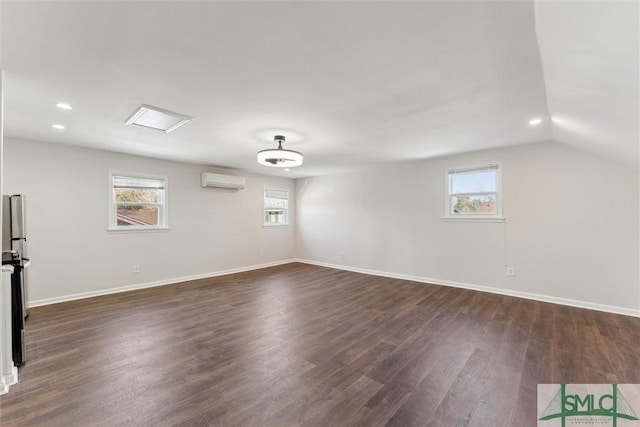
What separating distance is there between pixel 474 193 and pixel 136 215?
20.2 feet

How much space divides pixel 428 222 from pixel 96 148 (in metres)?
5.97

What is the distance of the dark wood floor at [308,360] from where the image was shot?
1739 mm

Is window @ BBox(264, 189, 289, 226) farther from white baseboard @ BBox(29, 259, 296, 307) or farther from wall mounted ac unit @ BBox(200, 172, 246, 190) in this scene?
white baseboard @ BBox(29, 259, 296, 307)

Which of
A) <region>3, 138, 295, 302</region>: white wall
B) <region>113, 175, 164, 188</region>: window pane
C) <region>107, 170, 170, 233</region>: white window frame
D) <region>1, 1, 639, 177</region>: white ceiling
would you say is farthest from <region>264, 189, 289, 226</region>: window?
<region>1, 1, 639, 177</region>: white ceiling

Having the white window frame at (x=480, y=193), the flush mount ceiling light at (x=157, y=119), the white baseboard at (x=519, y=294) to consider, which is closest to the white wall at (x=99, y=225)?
the flush mount ceiling light at (x=157, y=119)

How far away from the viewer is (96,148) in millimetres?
4246

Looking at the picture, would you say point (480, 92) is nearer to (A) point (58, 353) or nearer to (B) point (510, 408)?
(B) point (510, 408)

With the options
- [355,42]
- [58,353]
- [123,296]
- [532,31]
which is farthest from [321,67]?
[123,296]

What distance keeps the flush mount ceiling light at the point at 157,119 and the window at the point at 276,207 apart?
12.1 feet

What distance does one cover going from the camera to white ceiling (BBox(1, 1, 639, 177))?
4.63 feet

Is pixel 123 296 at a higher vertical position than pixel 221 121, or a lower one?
lower

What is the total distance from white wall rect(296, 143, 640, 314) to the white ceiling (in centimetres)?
62

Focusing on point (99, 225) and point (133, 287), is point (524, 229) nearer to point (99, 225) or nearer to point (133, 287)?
point (133, 287)

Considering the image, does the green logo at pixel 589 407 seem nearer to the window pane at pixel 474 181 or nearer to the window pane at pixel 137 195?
the window pane at pixel 474 181
